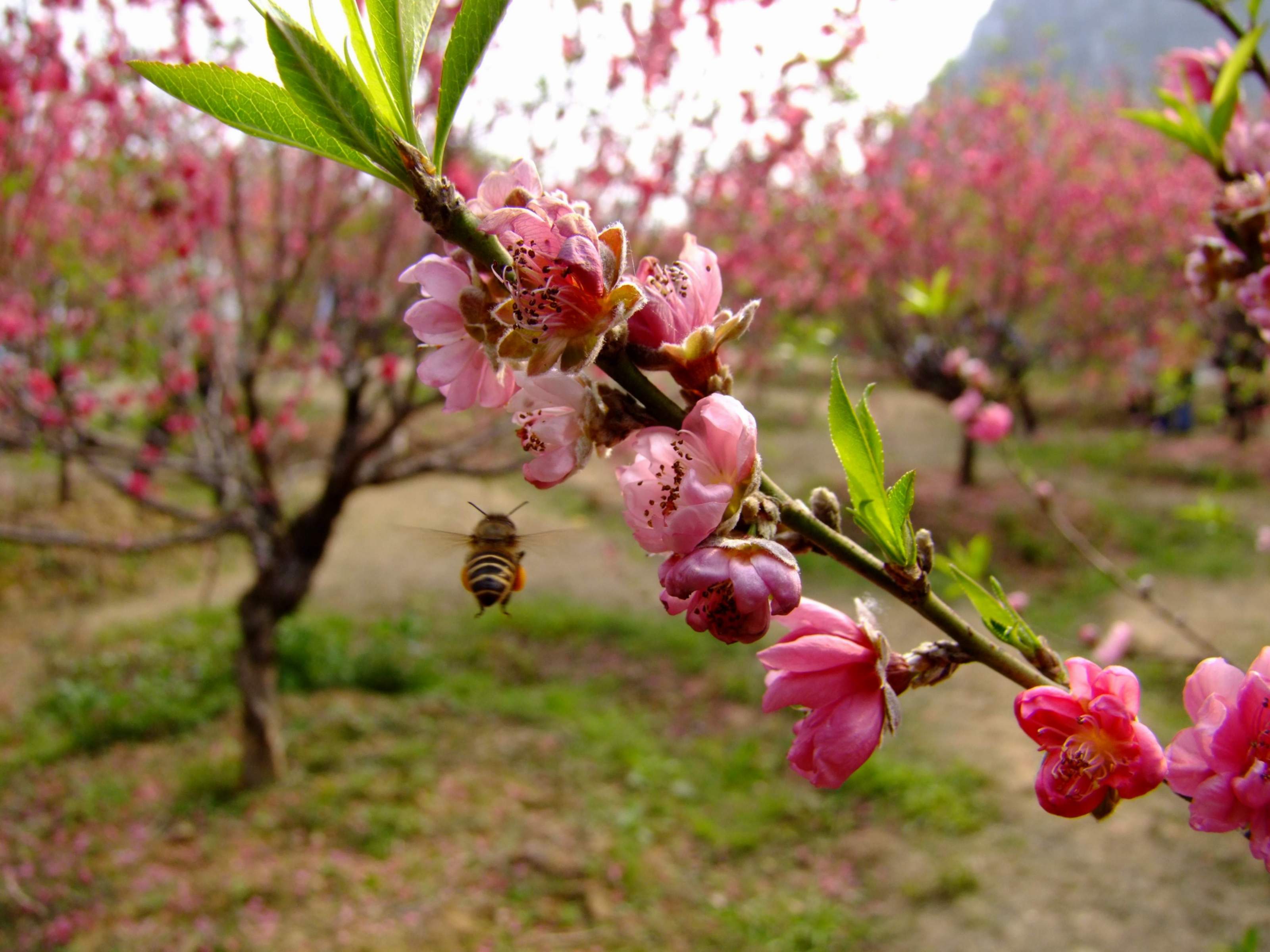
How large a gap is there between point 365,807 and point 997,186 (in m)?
9.65

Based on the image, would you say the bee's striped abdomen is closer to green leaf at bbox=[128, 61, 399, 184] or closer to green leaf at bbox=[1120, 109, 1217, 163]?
green leaf at bbox=[128, 61, 399, 184]

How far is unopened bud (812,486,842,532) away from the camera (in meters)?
0.79

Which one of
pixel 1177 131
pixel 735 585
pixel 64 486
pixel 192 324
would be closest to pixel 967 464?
pixel 192 324

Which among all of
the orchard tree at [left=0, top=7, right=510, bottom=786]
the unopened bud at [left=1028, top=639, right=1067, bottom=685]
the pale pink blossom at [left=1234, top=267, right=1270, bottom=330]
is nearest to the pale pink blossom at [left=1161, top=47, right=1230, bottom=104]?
the pale pink blossom at [left=1234, top=267, right=1270, bottom=330]

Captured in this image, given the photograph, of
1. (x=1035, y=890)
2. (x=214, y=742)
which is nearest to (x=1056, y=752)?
(x=1035, y=890)

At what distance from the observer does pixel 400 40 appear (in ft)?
2.18

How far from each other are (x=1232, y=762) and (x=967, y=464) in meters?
9.92

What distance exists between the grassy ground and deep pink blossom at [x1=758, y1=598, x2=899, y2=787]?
8.93 ft

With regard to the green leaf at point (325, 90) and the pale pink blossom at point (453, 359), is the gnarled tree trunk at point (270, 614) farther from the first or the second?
the green leaf at point (325, 90)

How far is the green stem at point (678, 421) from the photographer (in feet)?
2.20

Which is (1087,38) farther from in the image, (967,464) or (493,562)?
(493,562)

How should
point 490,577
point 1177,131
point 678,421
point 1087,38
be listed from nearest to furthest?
point 678,421
point 1177,131
point 490,577
point 1087,38

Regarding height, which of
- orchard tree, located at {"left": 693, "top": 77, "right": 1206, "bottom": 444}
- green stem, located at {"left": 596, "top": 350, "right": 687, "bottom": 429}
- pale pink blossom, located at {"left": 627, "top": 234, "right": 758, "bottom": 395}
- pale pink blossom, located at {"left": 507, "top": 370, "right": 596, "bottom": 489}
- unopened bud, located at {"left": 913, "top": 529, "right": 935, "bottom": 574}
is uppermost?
orchard tree, located at {"left": 693, "top": 77, "right": 1206, "bottom": 444}

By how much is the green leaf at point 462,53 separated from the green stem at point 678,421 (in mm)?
44
